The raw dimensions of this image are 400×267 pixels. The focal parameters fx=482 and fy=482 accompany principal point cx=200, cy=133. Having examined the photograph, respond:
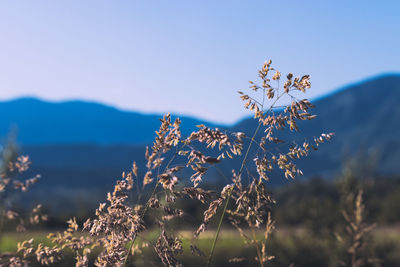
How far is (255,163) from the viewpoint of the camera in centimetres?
208

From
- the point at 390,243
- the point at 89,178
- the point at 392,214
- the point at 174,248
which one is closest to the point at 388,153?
the point at 89,178

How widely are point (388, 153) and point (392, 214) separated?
187 meters

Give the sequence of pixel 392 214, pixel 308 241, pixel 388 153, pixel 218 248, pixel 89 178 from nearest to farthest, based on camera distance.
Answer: pixel 308 241
pixel 218 248
pixel 392 214
pixel 89 178
pixel 388 153

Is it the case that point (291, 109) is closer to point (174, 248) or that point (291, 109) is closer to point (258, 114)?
point (258, 114)

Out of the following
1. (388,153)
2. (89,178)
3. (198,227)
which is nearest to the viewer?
(198,227)

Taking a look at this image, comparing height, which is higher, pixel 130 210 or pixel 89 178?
pixel 130 210

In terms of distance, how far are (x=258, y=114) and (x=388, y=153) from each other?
21157cm

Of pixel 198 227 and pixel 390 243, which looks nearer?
pixel 198 227

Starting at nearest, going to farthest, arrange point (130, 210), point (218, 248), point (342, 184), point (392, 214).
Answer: point (130, 210)
point (342, 184)
point (218, 248)
point (392, 214)

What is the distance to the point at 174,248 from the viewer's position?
1989 mm

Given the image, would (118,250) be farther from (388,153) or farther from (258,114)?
(388,153)

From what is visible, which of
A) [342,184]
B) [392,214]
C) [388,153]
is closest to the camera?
[342,184]

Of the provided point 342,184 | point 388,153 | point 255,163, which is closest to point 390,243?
point 342,184

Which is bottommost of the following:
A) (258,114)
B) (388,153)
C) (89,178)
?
(89,178)
